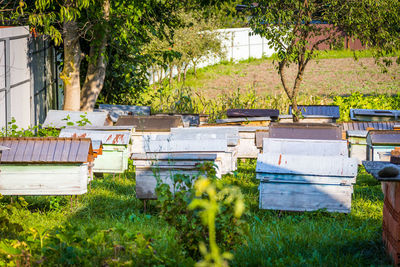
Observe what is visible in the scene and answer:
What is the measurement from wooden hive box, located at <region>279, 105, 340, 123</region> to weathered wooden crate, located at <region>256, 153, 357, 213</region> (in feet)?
18.6

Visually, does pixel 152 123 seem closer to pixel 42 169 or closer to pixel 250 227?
pixel 42 169

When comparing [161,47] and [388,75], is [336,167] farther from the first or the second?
[388,75]

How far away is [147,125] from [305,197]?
4.26m

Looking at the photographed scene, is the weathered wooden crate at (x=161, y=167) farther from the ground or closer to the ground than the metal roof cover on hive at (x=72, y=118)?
closer to the ground

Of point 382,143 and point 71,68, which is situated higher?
point 71,68

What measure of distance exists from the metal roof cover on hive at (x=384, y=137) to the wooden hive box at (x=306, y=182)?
2.43 m

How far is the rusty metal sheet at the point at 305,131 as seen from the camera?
8305 millimetres

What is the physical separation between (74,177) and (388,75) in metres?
25.7

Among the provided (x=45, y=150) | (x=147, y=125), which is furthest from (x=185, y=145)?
(x=147, y=125)

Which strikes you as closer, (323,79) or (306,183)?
(306,183)

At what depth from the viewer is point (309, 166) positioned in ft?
19.9

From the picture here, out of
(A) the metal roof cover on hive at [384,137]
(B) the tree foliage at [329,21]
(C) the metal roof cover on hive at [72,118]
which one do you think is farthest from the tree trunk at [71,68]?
(A) the metal roof cover on hive at [384,137]

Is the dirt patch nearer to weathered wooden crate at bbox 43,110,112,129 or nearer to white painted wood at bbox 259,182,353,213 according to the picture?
weathered wooden crate at bbox 43,110,112,129

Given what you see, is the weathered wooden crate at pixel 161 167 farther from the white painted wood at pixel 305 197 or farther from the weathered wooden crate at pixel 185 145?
the white painted wood at pixel 305 197
